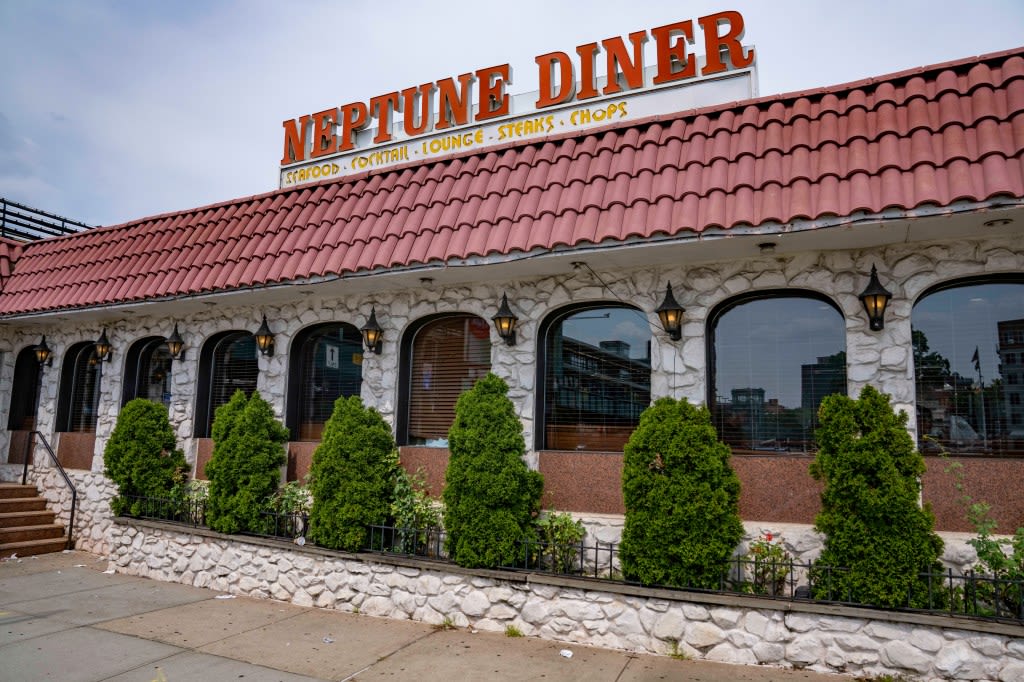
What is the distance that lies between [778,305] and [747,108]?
6.94ft

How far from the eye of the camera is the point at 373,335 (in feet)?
28.4

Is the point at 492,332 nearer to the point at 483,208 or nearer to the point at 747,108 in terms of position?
the point at 483,208

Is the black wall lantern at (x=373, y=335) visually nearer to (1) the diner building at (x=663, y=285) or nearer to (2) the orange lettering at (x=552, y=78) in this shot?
(1) the diner building at (x=663, y=285)

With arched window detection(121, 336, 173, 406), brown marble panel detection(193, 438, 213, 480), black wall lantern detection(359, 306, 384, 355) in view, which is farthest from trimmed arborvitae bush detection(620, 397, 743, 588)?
arched window detection(121, 336, 173, 406)

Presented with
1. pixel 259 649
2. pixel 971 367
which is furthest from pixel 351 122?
pixel 971 367

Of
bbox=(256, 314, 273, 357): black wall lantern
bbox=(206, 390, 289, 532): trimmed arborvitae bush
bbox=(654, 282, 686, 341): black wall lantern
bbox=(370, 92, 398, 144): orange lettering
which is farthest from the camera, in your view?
bbox=(370, 92, 398, 144): orange lettering

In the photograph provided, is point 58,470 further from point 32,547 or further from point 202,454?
point 202,454

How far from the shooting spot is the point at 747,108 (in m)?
7.09

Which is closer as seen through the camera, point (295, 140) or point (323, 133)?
point (323, 133)

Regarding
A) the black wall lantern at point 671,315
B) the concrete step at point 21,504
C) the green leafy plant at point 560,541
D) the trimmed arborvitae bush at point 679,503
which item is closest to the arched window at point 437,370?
the green leafy plant at point 560,541

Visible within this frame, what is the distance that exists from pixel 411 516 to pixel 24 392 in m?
10.1

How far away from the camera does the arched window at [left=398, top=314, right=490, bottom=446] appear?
8453 millimetres

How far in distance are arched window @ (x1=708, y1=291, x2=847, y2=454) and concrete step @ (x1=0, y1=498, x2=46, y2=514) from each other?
11.6 m

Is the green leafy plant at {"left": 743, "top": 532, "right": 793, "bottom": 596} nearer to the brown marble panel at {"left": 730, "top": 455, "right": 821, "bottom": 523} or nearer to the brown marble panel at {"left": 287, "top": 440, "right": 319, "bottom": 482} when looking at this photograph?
the brown marble panel at {"left": 730, "top": 455, "right": 821, "bottom": 523}
